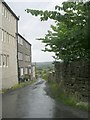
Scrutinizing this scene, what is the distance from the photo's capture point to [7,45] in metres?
42.6

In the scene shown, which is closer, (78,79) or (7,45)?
(78,79)

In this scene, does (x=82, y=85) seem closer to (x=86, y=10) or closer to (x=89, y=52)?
(x=89, y=52)

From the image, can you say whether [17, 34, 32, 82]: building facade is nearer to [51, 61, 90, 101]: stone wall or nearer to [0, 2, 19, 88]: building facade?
[0, 2, 19, 88]: building facade

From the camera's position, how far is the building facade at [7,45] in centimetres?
3888

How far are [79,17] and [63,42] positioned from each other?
7.43 ft

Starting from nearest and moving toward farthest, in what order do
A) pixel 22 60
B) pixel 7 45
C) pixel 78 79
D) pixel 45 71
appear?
pixel 78 79, pixel 7 45, pixel 22 60, pixel 45 71

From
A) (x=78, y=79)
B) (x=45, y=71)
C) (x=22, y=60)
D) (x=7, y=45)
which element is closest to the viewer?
(x=78, y=79)

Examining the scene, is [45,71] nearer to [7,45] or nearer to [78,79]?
[7,45]

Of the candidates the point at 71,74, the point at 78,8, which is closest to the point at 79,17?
the point at 78,8

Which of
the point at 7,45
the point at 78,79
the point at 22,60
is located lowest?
the point at 78,79

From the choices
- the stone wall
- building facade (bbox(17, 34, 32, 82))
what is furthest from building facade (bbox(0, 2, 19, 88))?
the stone wall

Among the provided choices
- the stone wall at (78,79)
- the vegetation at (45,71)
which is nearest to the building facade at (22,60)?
the vegetation at (45,71)

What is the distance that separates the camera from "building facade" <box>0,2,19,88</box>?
38.9 m

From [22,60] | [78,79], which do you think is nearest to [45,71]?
[22,60]
